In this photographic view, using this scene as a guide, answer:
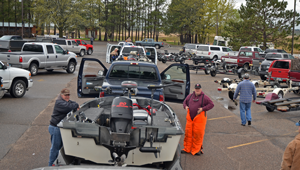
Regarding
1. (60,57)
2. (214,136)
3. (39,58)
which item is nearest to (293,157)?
(214,136)

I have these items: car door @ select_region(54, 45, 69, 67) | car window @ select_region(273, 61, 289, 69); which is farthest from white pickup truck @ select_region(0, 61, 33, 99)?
car window @ select_region(273, 61, 289, 69)

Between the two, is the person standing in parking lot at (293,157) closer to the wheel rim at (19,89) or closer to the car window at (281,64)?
the wheel rim at (19,89)

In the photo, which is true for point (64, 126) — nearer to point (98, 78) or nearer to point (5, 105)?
point (98, 78)

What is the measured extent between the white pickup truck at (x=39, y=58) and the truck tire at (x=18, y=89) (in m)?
6.11

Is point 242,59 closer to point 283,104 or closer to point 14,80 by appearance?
point 283,104

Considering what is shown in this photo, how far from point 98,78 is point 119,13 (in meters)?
77.1

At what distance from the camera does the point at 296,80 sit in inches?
673

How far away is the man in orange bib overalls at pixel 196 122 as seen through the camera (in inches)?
288

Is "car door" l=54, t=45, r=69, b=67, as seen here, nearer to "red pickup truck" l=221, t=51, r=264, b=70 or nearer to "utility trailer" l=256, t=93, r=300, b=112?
"red pickup truck" l=221, t=51, r=264, b=70

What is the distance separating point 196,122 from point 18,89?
9.02 m

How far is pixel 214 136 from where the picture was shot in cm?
912

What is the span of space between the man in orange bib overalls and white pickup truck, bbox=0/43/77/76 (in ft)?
47.8

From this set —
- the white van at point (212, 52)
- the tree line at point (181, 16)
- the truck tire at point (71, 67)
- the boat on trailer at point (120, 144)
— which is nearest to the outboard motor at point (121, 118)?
the boat on trailer at point (120, 144)

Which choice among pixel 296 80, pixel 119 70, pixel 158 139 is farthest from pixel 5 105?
pixel 296 80
